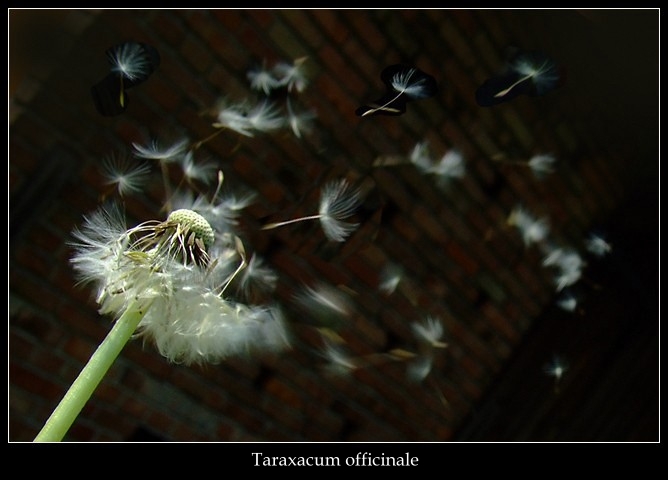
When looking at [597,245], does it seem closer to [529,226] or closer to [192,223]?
[529,226]

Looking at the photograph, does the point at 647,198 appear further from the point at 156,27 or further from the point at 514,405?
the point at 156,27

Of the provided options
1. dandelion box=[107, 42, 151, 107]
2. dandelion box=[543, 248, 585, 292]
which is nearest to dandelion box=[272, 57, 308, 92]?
dandelion box=[107, 42, 151, 107]

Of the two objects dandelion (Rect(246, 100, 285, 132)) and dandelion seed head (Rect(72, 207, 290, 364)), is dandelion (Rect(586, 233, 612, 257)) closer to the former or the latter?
dandelion (Rect(246, 100, 285, 132))

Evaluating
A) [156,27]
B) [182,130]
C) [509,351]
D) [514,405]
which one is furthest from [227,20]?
[514,405]

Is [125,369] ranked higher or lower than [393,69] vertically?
lower

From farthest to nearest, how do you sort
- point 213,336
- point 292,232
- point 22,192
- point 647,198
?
point 647,198 → point 292,232 → point 22,192 → point 213,336

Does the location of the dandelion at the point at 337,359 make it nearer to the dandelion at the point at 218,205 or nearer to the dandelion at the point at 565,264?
the dandelion at the point at 218,205

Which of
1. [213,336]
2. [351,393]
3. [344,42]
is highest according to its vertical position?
[344,42]
